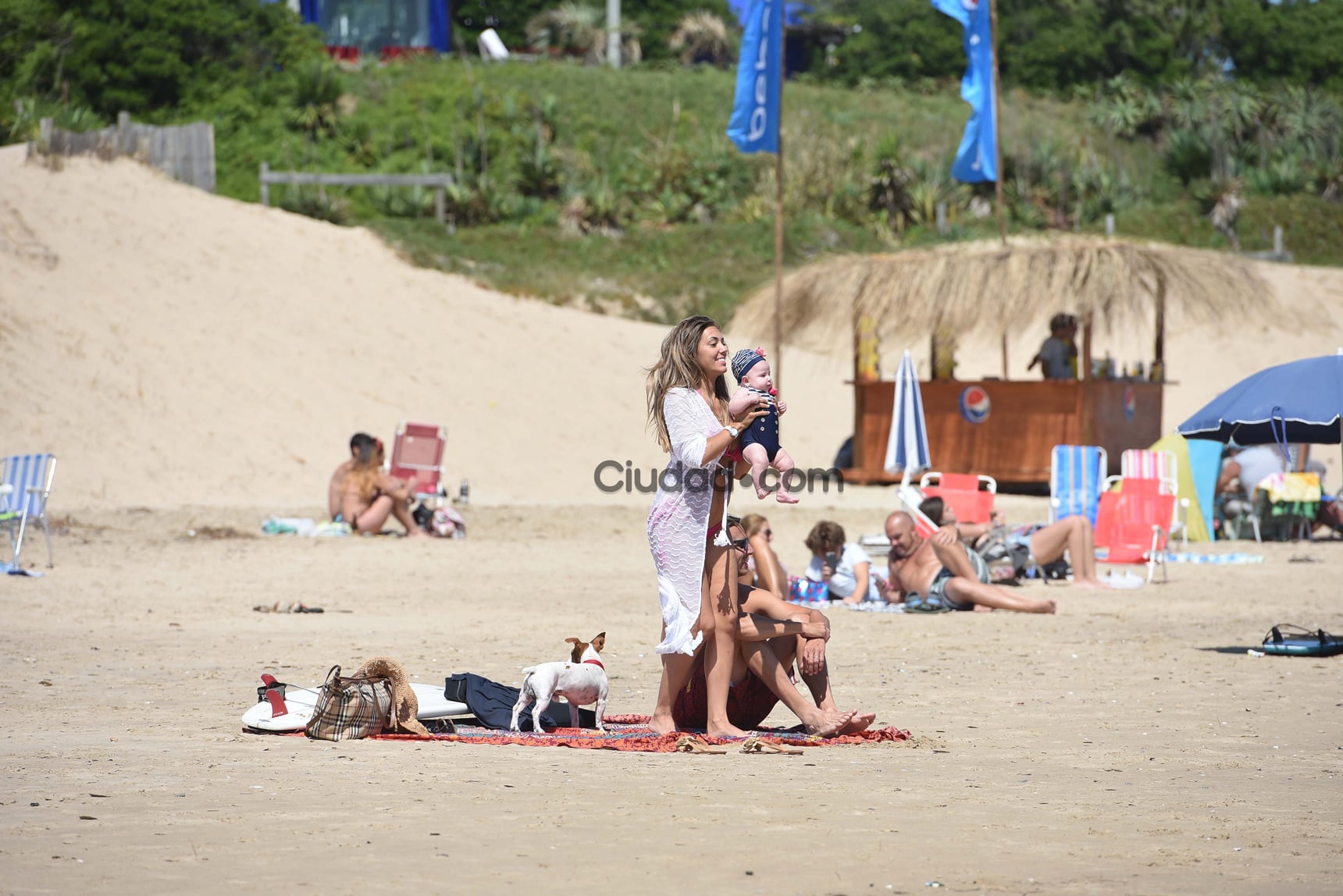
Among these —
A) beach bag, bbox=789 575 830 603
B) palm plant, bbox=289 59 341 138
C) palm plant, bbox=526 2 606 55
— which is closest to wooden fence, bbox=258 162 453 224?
palm plant, bbox=289 59 341 138

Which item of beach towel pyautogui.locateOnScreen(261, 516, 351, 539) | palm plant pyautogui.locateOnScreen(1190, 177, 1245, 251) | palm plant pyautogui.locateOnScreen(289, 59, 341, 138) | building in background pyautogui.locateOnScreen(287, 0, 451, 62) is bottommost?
beach towel pyautogui.locateOnScreen(261, 516, 351, 539)

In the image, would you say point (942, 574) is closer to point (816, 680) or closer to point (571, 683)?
point (816, 680)

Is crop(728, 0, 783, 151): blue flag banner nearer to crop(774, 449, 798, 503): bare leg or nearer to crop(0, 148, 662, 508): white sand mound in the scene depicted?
crop(0, 148, 662, 508): white sand mound

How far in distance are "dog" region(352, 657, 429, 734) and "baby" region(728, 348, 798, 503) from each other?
4.50 feet

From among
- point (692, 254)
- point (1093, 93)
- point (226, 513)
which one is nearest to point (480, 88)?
point (692, 254)

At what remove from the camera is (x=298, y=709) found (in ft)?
17.1

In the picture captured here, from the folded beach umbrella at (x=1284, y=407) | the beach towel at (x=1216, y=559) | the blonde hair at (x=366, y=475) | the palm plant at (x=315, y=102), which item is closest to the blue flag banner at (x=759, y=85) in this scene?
the blonde hair at (x=366, y=475)

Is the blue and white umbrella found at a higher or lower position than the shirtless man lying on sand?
higher

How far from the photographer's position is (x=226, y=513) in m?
14.1

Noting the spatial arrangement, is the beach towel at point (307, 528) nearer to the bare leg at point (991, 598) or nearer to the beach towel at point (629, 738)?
the bare leg at point (991, 598)

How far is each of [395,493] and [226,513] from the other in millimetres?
2279

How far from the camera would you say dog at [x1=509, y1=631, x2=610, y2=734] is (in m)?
5.18

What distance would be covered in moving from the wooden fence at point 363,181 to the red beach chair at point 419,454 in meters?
11.0

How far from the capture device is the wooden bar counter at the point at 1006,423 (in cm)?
1619
